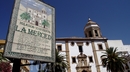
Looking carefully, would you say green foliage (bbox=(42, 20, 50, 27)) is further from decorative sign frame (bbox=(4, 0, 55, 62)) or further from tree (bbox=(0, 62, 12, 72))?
tree (bbox=(0, 62, 12, 72))

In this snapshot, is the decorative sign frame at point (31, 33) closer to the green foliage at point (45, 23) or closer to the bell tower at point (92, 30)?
the green foliage at point (45, 23)

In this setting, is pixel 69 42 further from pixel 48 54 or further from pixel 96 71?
pixel 48 54

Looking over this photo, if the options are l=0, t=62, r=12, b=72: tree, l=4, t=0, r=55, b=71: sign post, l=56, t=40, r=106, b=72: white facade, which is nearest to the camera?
l=4, t=0, r=55, b=71: sign post

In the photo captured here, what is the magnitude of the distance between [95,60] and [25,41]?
2367cm

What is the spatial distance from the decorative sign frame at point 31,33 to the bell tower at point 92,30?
2559 centimetres

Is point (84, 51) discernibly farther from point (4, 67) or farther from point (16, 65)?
point (16, 65)

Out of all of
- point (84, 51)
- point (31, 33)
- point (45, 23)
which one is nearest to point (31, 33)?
point (31, 33)

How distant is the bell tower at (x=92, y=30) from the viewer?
34.4 meters

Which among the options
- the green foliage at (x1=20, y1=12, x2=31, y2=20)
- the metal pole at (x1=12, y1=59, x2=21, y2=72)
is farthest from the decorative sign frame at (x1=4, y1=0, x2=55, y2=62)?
the metal pole at (x1=12, y1=59, x2=21, y2=72)

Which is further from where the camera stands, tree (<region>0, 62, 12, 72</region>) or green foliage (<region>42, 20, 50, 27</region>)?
tree (<region>0, 62, 12, 72</region>)

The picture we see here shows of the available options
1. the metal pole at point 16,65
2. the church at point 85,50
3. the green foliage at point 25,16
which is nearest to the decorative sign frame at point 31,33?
the green foliage at point 25,16

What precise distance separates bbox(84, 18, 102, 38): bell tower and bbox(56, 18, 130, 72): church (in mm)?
331

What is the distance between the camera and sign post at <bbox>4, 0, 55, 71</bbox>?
7.49 metres

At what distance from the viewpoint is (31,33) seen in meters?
8.45
